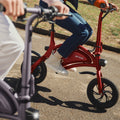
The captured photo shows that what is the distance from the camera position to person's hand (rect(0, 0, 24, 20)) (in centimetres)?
139

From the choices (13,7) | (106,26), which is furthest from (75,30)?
(106,26)

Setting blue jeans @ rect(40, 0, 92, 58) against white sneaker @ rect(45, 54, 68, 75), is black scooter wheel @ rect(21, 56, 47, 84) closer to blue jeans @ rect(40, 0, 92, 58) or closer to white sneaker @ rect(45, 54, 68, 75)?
white sneaker @ rect(45, 54, 68, 75)

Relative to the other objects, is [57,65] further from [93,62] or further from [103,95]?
[103,95]

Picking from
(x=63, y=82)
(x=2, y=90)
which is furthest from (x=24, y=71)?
(x=63, y=82)

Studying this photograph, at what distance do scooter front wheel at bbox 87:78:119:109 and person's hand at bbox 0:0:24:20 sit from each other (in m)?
2.01

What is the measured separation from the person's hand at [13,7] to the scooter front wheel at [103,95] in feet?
6.60

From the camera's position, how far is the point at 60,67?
334 cm

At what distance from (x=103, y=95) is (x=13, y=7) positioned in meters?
2.23

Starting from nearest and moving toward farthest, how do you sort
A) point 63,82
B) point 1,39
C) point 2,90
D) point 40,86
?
point 1,39 < point 2,90 < point 40,86 < point 63,82

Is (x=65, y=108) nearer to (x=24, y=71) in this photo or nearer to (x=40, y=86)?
(x=40, y=86)

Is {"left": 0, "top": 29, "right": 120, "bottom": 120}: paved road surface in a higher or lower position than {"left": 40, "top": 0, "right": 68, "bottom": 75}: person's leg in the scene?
lower

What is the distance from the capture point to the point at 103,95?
3.23 meters

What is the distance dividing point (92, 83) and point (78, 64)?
0.35 meters

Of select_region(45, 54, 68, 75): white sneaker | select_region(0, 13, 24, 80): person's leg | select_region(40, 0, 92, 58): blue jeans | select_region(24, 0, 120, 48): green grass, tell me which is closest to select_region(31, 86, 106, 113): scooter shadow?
select_region(45, 54, 68, 75): white sneaker
